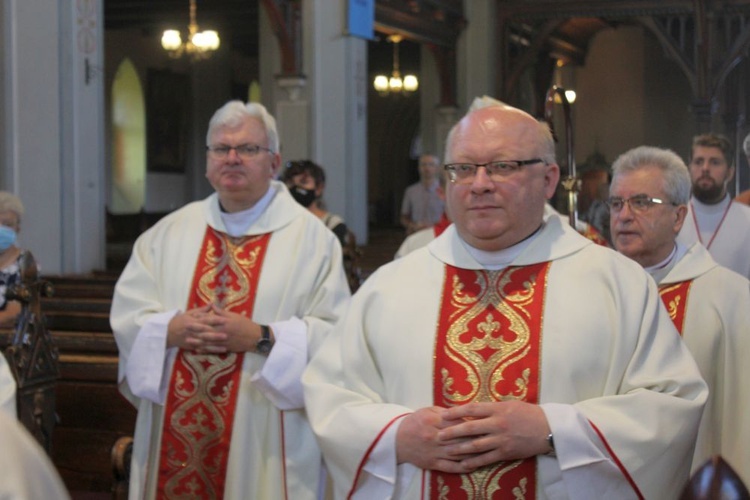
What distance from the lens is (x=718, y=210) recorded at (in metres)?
5.10

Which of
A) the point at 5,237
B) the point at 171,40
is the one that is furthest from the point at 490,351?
the point at 171,40

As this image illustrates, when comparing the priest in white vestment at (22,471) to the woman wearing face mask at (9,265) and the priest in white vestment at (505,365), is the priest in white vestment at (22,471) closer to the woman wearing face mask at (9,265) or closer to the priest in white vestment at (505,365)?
the priest in white vestment at (505,365)

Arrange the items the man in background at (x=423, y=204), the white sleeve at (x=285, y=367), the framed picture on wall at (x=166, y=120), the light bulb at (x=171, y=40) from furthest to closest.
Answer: the framed picture on wall at (x=166, y=120) < the light bulb at (x=171, y=40) < the man in background at (x=423, y=204) < the white sleeve at (x=285, y=367)

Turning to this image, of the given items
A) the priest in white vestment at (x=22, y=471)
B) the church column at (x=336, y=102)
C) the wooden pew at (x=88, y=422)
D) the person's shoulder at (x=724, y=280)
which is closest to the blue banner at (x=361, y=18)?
the church column at (x=336, y=102)

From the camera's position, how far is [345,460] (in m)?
2.61

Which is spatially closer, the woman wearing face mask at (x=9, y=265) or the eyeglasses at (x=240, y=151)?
the eyeglasses at (x=240, y=151)

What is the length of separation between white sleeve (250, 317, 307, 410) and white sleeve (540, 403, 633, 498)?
1237 millimetres

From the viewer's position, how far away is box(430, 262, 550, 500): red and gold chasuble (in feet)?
8.23

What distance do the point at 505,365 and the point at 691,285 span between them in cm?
97

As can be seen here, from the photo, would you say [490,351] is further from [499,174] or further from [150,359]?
[150,359]

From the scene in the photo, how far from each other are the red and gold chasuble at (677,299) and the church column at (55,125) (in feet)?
20.7

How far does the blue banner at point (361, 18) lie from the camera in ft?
42.1

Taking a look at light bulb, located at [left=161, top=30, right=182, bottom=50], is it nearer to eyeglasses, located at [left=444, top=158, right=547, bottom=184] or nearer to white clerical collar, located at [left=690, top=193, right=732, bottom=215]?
white clerical collar, located at [left=690, top=193, right=732, bottom=215]

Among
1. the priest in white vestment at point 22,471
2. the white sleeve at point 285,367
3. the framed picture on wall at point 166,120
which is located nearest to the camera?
the priest in white vestment at point 22,471
